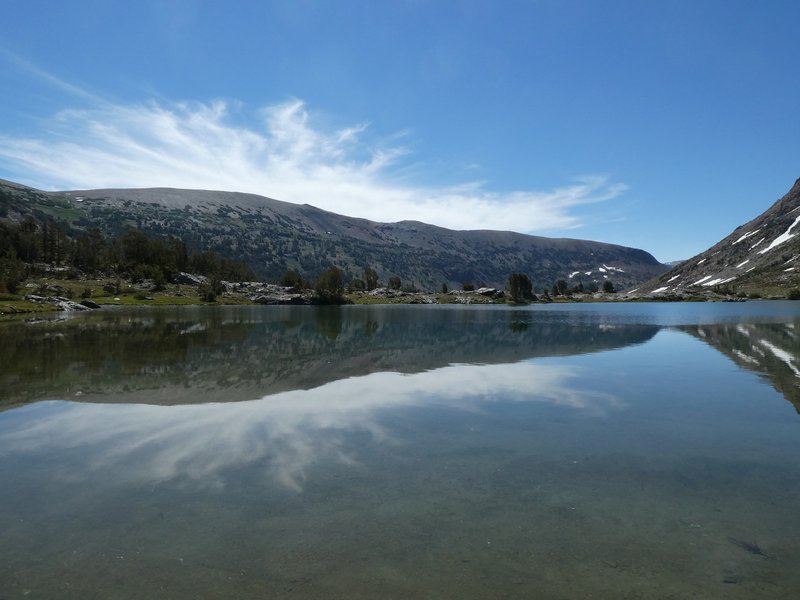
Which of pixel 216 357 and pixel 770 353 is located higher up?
pixel 770 353

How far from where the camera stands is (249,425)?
1920 centimetres

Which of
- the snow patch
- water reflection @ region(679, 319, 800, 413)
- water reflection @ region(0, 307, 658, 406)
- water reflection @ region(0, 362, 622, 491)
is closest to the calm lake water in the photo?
water reflection @ region(0, 362, 622, 491)

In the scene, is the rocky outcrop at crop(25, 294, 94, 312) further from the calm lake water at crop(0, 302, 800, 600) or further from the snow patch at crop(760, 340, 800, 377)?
the snow patch at crop(760, 340, 800, 377)

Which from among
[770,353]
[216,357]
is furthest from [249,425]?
[770,353]

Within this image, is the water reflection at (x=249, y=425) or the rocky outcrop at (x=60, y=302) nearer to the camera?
the water reflection at (x=249, y=425)

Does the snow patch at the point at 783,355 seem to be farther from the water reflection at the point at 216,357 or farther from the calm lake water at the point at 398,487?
the water reflection at the point at 216,357

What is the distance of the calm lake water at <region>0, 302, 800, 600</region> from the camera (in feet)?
29.1

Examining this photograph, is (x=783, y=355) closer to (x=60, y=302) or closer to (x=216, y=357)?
(x=216, y=357)

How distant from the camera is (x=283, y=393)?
83.3 ft

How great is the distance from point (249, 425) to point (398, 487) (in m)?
8.52

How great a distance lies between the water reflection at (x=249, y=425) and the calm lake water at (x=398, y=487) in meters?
0.12

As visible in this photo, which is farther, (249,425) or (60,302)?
(60,302)

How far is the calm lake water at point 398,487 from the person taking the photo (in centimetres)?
887

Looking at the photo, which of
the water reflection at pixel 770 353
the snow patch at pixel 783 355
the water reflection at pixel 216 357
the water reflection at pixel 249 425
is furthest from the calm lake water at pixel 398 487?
the snow patch at pixel 783 355
